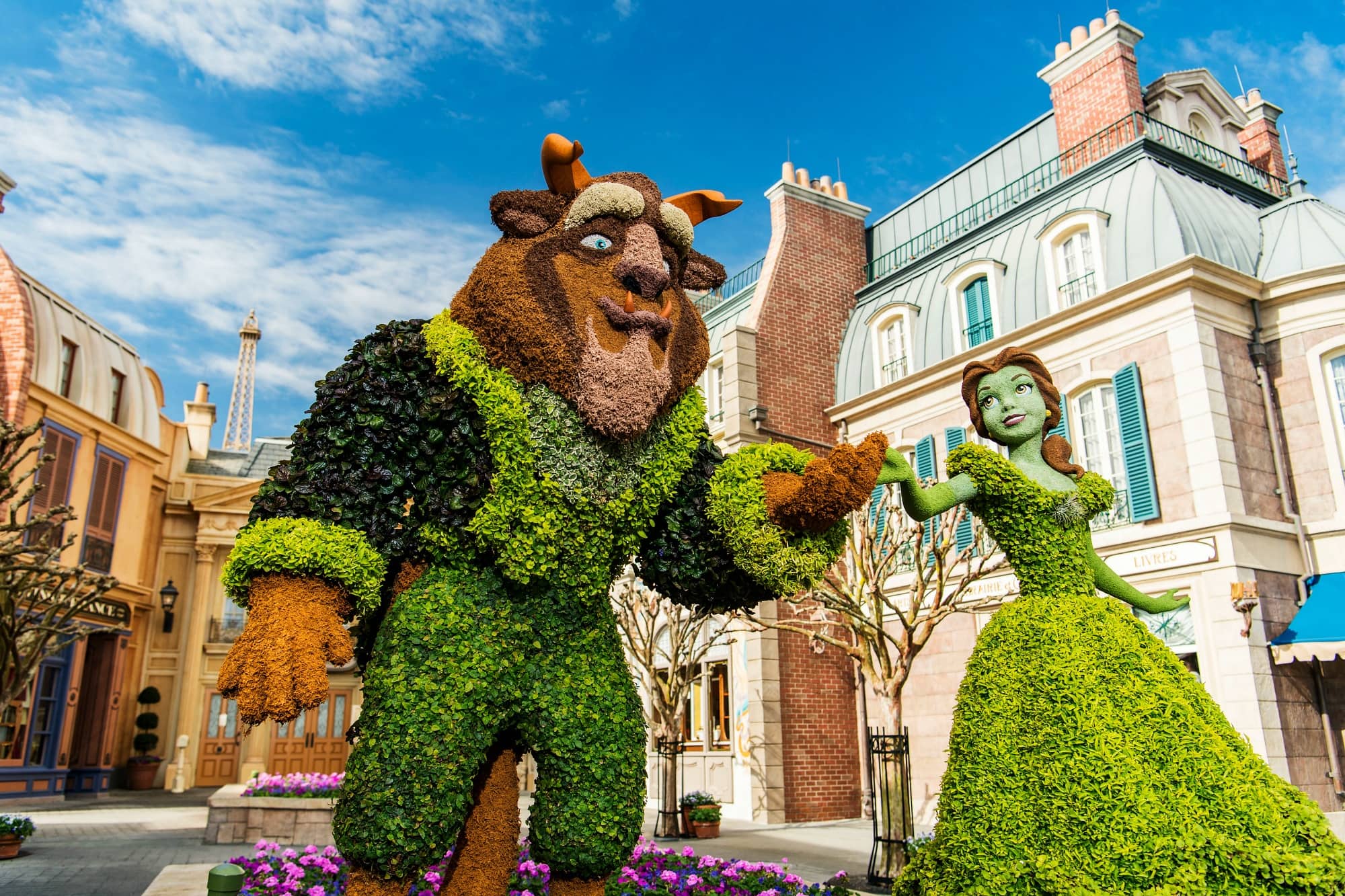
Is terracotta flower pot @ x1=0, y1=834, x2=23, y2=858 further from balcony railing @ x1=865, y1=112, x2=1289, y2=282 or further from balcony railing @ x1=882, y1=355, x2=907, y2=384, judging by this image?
balcony railing @ x1=865, y1=112, x2=1289, y2=282

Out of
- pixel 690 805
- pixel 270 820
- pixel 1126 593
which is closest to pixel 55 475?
pixel 270 820

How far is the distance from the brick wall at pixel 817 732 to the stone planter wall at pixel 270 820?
677 cm

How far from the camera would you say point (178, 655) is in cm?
2270

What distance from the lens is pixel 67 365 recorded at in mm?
19297

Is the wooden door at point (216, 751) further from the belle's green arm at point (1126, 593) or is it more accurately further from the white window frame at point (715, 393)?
the belle's green arm at point (1126, 593)

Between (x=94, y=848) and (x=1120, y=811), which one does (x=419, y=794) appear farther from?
(x=94, y=848)

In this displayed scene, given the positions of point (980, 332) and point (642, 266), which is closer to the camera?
point (642, 266)

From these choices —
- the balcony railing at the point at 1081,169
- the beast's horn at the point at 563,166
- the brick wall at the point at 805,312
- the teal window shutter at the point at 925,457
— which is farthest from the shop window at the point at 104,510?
the beast's horn at the point at 563,166

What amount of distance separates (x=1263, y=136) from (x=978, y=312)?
650cm

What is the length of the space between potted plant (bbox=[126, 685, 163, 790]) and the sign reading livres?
21176mm

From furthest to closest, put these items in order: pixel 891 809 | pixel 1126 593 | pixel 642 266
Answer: pixel 891 809 → pixel 1126 593 → pixel 642 266

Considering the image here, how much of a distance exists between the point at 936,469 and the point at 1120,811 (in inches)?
428

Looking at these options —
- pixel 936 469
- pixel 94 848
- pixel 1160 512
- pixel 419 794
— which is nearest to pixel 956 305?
pixel 936 469

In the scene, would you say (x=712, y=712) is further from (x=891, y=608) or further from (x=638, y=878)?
(x=638, y=878)
